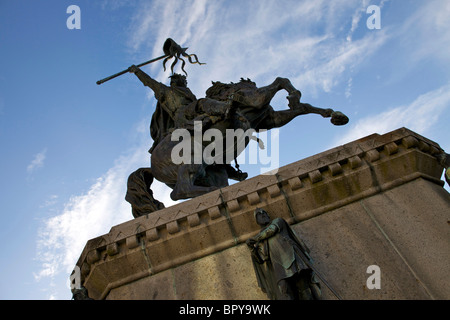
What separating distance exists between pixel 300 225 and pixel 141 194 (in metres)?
2.99

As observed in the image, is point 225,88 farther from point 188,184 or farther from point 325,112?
point 188,184

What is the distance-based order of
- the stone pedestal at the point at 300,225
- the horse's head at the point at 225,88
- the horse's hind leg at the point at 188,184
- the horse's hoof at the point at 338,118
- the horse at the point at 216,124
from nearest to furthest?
the stone pedestal at the point at 300,225 → the horse's hind leg at the point at 188,184 → the horse at the point at 216,124 → the horse's hoof at the point at 338,118 → the horse's head at the point at 225,88

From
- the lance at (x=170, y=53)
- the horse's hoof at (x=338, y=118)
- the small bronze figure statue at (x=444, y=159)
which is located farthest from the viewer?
the lance at (x=170, y=53)

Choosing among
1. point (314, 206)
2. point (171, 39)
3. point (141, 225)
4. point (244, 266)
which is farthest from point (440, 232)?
point (171, 39)

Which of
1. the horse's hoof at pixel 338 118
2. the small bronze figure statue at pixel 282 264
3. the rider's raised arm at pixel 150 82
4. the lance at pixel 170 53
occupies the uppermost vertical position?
the lance at pixel 170 53

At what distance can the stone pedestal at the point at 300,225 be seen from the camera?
4977mm

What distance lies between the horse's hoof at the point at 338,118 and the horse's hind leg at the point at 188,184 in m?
2.36

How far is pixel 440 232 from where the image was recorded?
4.89 metres

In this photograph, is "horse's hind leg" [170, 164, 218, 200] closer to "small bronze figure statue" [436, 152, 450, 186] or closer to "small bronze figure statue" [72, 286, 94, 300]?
"small bronze figure statue" [72, 286, 94, 300]

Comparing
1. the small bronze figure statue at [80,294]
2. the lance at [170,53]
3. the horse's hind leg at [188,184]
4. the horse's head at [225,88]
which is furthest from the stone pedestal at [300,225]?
the lance at [170,53]

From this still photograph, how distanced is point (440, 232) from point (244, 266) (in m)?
2.14

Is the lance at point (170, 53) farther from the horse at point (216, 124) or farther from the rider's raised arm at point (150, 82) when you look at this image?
the horse at point (216, 124)

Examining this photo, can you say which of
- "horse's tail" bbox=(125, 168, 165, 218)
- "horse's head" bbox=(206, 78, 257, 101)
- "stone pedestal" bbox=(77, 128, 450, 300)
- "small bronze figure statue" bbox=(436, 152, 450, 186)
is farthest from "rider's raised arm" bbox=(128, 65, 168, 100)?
"small bronze figure statue" bbox=(436, 152, 450, 186)
